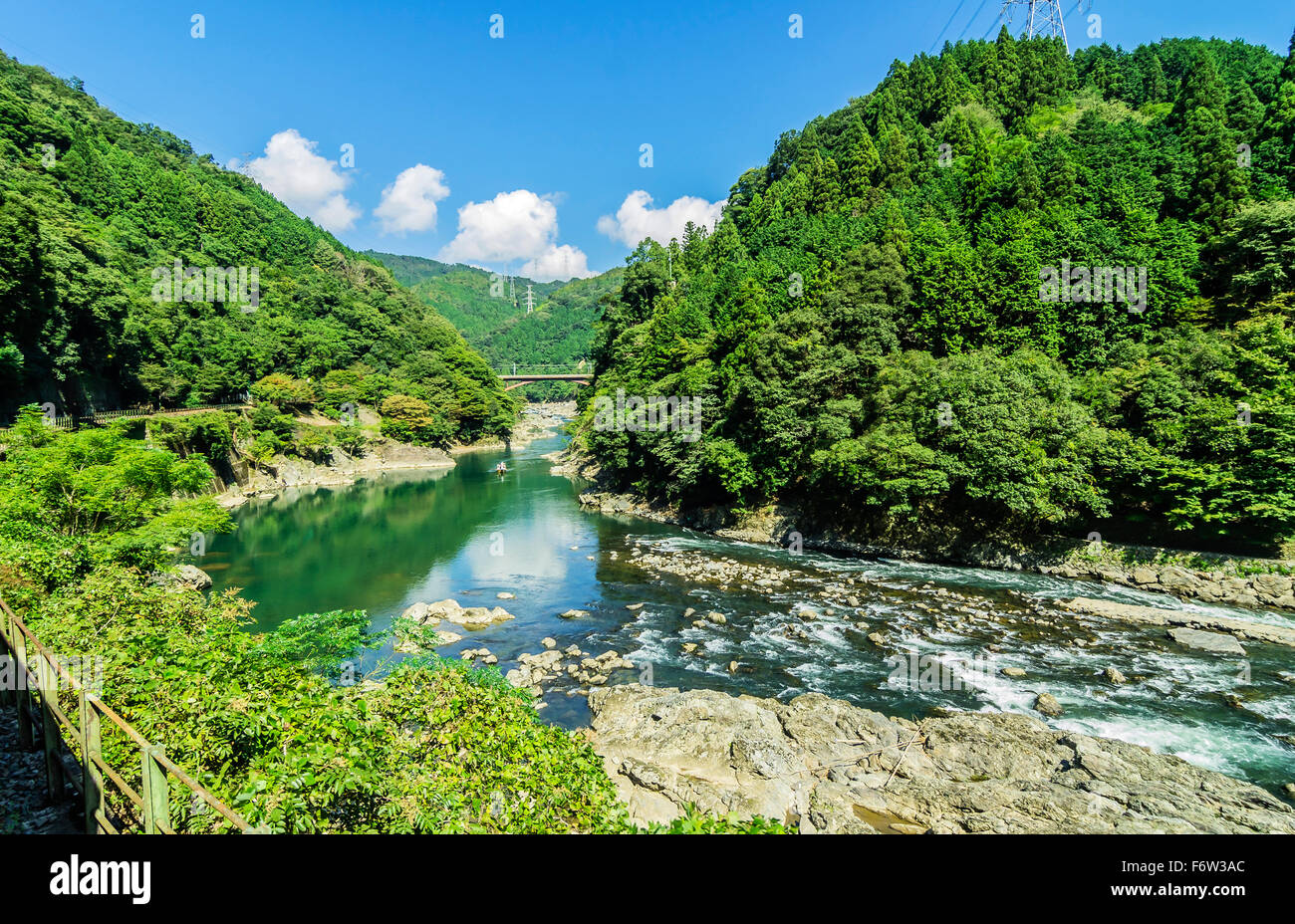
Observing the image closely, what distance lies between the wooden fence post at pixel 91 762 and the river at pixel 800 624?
10886 mm

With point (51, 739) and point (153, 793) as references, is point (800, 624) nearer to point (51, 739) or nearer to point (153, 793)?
point (51, 739)

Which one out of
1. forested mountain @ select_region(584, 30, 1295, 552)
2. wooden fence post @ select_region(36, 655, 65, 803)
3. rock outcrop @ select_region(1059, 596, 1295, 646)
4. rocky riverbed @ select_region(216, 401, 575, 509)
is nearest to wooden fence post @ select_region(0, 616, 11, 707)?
wooden fence post @ select_region(36, 655, 65, 803)

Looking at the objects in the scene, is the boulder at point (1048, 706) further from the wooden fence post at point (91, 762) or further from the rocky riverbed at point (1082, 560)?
the wooden fence post at point (91, 762)

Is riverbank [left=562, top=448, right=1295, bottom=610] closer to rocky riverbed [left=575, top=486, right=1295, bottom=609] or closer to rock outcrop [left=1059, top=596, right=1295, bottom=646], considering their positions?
rocky riverbed [left=575, top=486, right=1295, bottom=609]

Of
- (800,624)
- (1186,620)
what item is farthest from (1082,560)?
(800,624)

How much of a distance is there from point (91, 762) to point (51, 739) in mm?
1568

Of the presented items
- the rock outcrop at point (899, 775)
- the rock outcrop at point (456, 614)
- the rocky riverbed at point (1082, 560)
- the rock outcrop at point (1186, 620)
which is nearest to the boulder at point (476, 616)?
the rock outcrop at point (456, 614)

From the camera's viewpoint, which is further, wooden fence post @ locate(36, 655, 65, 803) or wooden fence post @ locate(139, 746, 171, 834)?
wooden fence post @ locate(36, 655, 65, 803)

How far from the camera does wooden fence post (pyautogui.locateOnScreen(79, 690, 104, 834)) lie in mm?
4676

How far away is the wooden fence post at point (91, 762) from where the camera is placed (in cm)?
468

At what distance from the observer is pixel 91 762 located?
4.73 metres

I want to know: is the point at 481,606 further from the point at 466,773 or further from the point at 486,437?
the point at 486,437

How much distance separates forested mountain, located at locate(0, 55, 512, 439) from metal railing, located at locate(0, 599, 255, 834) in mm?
29481
